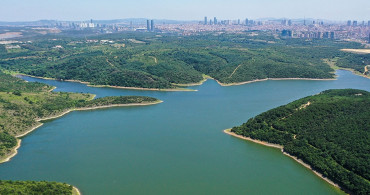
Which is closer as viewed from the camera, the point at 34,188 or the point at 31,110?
the point at 34,188

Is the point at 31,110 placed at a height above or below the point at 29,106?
below

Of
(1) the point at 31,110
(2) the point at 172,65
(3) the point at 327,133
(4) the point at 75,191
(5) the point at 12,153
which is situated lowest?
(4) the point at 75,191

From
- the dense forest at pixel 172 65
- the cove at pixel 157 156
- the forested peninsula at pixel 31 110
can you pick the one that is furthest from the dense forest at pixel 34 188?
the dense forest at pixel 172 65

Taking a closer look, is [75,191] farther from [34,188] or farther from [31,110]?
[31,110]

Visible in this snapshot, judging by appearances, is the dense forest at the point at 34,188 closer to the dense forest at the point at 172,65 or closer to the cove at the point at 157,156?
the cove at the point at 157,156

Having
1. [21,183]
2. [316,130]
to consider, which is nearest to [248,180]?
[316,130]

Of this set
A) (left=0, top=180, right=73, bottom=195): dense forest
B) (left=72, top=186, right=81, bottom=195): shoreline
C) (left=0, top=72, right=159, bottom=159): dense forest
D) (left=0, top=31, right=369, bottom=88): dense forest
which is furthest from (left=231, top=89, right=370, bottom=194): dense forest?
(left=0, top=31, right=369, bottom=88): dense forest

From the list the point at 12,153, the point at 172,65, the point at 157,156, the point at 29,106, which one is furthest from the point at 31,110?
the point at 172,65

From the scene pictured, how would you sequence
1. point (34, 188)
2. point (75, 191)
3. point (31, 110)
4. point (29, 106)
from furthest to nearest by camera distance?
point (29, 106) < point (31, 110) < point (75, 191) < point (34, 188)
